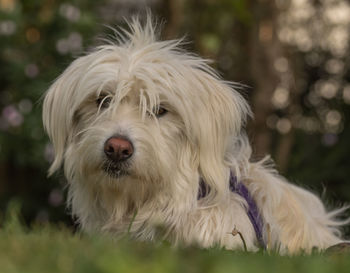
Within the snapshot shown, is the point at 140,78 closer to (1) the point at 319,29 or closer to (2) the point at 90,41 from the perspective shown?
(2) the point at 90,41

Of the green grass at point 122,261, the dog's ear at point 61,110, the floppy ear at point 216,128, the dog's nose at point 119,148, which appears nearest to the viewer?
the green grass at point 122,261

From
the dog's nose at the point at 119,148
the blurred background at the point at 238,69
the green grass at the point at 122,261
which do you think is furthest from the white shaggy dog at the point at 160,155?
the blurred background at the point at 238,69

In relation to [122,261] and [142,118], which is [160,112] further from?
[122,261]

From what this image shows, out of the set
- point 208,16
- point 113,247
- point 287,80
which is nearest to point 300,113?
point 287,80

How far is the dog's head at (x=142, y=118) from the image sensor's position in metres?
3.29

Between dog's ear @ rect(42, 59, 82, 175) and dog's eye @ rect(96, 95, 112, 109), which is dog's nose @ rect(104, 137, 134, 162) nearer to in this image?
dog's eye @ rect(96, 95, 112, 109)

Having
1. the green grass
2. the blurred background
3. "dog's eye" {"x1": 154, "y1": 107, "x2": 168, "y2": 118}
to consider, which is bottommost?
the blurred background

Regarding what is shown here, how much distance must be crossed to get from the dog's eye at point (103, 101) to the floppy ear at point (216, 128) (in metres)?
0.48

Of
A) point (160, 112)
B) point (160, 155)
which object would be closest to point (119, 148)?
point (160, 155)

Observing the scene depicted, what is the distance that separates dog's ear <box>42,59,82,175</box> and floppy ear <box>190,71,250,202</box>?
70 cm

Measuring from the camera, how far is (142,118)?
337 centimetres

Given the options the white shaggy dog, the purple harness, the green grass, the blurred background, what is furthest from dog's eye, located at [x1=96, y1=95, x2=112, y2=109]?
the blurred background

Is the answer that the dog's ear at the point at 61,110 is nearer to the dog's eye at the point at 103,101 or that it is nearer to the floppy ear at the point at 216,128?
the dog's eye at the point at 103,101

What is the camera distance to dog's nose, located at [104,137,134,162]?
3.25 metres
